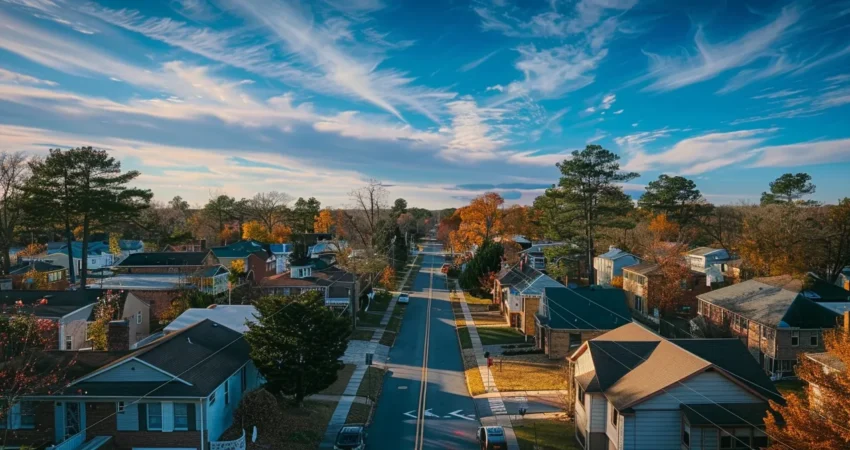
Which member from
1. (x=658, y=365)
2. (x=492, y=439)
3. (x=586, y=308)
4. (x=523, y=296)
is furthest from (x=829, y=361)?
(x=523, y=296)

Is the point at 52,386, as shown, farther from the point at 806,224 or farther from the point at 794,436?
the point at 806,224

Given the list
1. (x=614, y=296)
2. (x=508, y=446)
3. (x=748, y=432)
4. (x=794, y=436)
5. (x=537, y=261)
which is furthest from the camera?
(x=537, y=261)

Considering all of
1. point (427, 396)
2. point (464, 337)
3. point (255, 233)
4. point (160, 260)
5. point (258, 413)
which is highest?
point (255, 233)

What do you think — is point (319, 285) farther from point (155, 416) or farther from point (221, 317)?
point (155, 416)

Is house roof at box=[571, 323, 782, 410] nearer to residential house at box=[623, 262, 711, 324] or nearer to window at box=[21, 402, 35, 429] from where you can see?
window at box=[21, 402, 35, 429]

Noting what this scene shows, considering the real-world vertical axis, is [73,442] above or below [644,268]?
below

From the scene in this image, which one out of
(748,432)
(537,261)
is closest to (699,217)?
(537,261)
